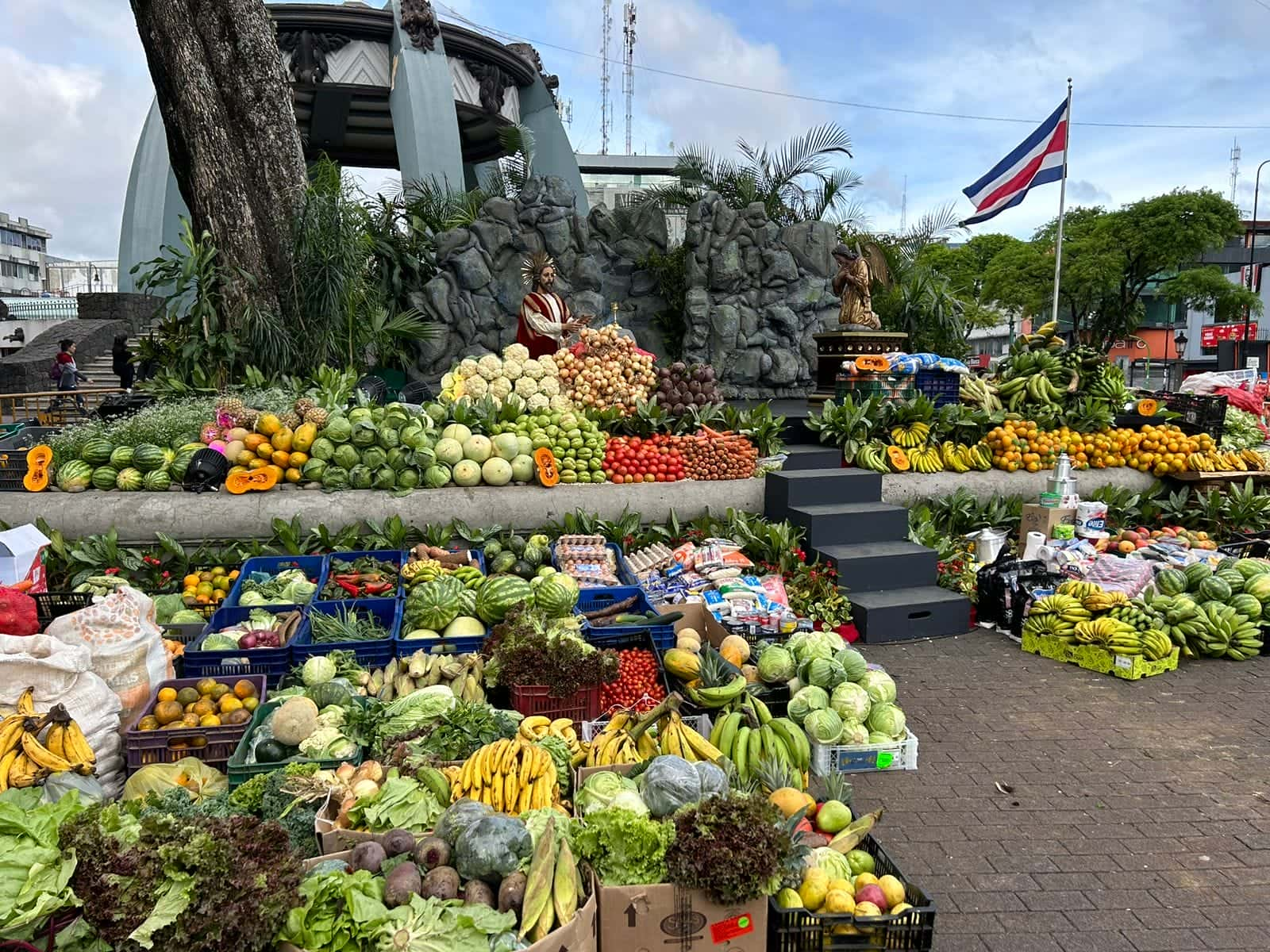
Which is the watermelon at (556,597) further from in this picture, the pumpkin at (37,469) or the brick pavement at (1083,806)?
the pumpkin at (37,469)

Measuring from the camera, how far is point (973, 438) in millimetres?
9008

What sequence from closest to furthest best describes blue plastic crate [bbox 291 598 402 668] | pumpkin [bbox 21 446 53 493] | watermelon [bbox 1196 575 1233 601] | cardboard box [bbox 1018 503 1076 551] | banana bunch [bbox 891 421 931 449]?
1. blue plastic crate [bbox 291 598 402 668]
2. watermelon [bbox 1196 575 1233 601]
3. pumpkin [bbox 21 446 53 493]
4. cardboard box [bbox 1018 503 1076 551]
5. banana bunch [bbox 891 421 931 449]

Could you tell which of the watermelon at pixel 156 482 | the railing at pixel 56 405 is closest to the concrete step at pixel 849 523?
the watermelon at pixel 156 482

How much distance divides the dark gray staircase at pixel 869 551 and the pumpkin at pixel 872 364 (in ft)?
5.87

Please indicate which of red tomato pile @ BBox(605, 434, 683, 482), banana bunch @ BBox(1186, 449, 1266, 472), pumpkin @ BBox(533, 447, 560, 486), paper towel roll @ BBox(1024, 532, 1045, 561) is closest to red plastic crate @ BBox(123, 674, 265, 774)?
pumpkin @ BBox(533, 447, 560, 486)

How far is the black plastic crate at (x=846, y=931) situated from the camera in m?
2.77

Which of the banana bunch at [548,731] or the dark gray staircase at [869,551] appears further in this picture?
the dark gray staircase at [869,551]

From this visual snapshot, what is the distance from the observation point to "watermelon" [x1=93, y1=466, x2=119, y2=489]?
709 centimetres

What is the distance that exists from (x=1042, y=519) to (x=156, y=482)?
802cm

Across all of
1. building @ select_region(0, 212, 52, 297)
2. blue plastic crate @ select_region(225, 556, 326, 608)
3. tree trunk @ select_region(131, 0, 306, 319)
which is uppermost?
building @ select_region(0, 212, 52, 297)

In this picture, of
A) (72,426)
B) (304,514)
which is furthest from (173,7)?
(304,514)

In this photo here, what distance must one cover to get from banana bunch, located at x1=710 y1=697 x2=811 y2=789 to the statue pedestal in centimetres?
664

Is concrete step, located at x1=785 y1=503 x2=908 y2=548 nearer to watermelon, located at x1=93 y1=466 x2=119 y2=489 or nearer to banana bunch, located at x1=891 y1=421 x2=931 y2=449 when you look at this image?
banana bunch, located at x1=891 y1=421 x2=931 y2=449

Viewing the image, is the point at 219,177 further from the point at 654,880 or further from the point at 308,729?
the point at 654,880
